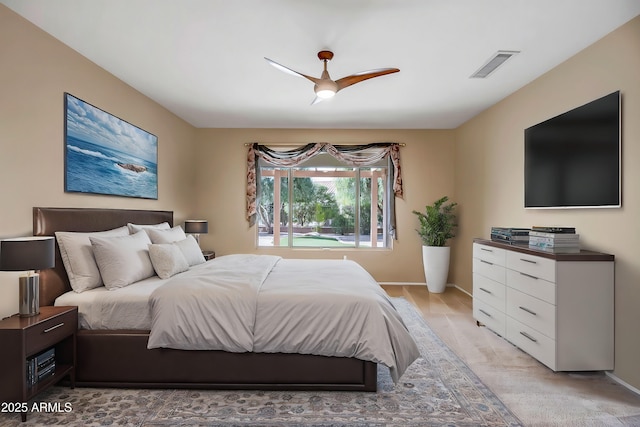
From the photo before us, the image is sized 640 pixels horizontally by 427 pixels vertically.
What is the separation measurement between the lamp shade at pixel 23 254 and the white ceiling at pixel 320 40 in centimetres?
160

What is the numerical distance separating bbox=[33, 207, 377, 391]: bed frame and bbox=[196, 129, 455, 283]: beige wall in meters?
3.32

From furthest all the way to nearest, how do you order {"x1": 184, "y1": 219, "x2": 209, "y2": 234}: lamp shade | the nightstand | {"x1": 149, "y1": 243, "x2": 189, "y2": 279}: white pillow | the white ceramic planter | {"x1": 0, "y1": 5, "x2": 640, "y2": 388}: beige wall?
the white ceramic planter → {"x1": 184, "y1": 219, "x2": 209, "y2": 234}: lamp shade → {"x1": 149, "y1": 243, "x2": 189, "y2": 279}: white pillow → {"x1": 0, "y1": 5, "x2": 640, "y2": 388}: beige wall → the nightstand

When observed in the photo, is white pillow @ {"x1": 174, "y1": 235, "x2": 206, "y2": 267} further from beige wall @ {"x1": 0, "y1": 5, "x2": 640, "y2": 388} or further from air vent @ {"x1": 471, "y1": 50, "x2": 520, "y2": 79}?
air vent @ {"x1": 471, "y1": 50, "x2": 520, "y2": 79}

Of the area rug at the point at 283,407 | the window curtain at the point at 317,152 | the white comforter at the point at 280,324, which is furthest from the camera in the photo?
the window curtain at the point at 317,152

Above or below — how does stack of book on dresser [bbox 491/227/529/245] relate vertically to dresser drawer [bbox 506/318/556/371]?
above

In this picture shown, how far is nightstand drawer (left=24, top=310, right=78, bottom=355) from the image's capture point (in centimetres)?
195

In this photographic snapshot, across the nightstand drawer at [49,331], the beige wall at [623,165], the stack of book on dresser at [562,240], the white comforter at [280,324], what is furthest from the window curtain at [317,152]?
the nightstand drawer at [49,331]

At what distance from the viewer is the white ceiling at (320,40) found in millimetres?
2289

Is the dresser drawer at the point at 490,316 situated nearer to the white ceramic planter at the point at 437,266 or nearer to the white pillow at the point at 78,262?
the white ceramic planter at the point at 437,266

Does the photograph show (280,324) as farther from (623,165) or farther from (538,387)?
(623,165)

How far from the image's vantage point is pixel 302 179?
19.2ft

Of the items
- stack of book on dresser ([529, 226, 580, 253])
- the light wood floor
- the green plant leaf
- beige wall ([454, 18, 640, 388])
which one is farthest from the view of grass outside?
stack of book on dresser ([529, 226, 580, 253])

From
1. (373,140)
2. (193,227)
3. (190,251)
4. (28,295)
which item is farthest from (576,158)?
(193,227)

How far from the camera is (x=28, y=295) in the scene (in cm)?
212
